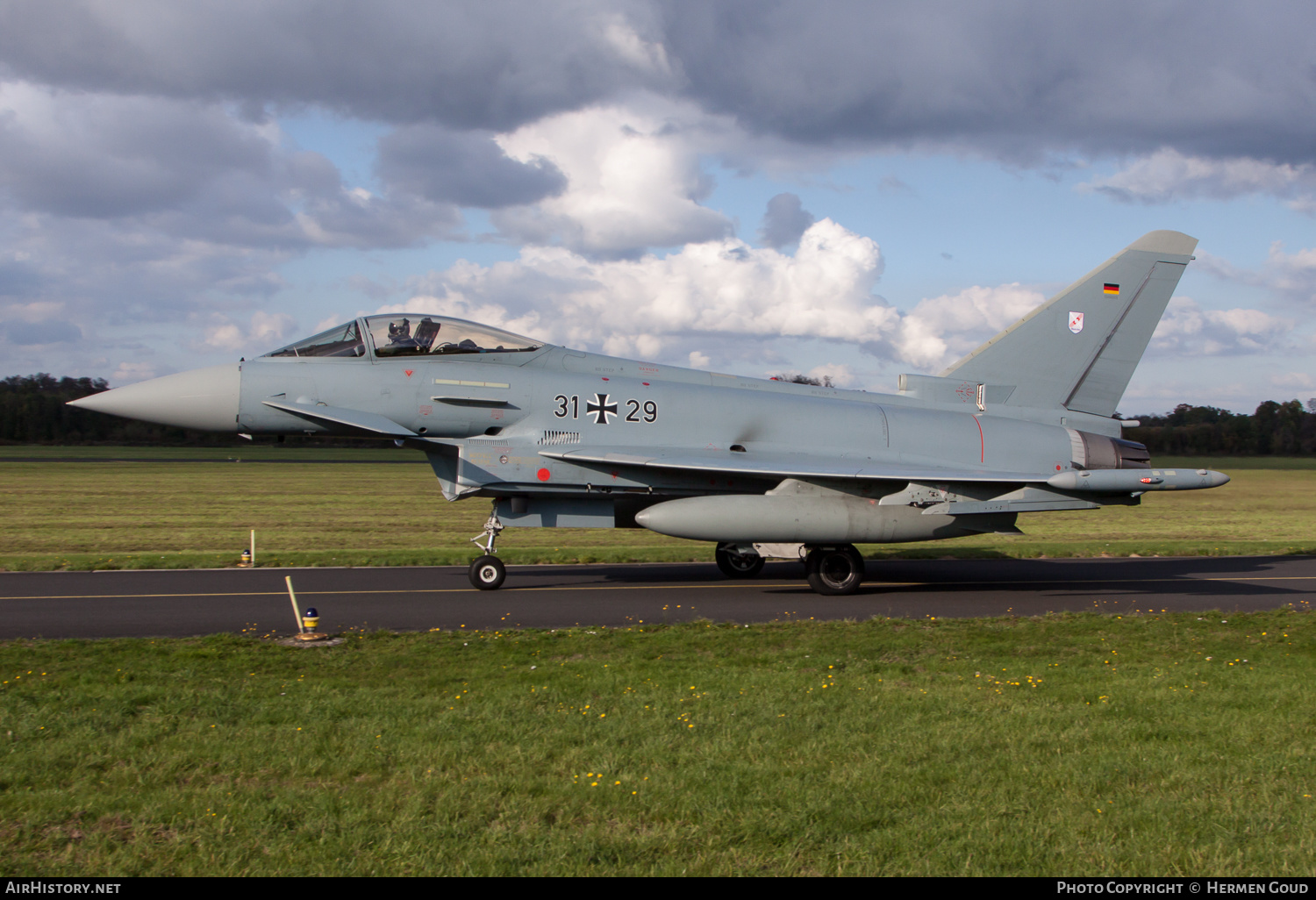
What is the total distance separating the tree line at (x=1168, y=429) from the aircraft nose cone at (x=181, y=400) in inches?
3226

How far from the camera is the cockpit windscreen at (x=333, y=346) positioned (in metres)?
13.1

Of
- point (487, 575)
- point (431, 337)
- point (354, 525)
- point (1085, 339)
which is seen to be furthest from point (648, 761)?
point (354, 525)

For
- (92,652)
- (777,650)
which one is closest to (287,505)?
(92,652)

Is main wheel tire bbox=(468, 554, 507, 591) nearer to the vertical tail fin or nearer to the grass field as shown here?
the grass field

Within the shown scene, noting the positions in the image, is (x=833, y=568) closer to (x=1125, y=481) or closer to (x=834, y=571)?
(x=834, y=571)

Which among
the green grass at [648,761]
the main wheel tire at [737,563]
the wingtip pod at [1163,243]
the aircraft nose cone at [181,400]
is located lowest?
the green grass at [648,761]

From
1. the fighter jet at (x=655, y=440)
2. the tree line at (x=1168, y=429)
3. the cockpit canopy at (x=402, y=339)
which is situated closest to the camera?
the fighter jet at (x=655, y=440)

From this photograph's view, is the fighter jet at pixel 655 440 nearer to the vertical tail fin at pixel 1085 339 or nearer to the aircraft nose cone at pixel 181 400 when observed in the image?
the aircraft nose cone at pixel 181 400

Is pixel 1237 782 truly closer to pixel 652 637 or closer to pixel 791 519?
pixel 652 637

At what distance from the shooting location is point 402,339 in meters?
13.4

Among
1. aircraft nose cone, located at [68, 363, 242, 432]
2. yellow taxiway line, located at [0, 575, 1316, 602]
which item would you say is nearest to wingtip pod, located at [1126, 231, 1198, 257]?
yellow taxiway line, located at [0, 575, 1316, 602]

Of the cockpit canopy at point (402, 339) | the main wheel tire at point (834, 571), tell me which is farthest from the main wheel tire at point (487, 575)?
the main wheel tire at point (834, 571)

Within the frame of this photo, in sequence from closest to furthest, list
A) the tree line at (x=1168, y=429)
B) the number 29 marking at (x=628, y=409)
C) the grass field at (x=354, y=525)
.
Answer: the number 29 marking at (x=628, y=409) < the grass field at (x=354, y=525) < the tree line at (x=1168, y=429)

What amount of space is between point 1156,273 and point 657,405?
9172mm
